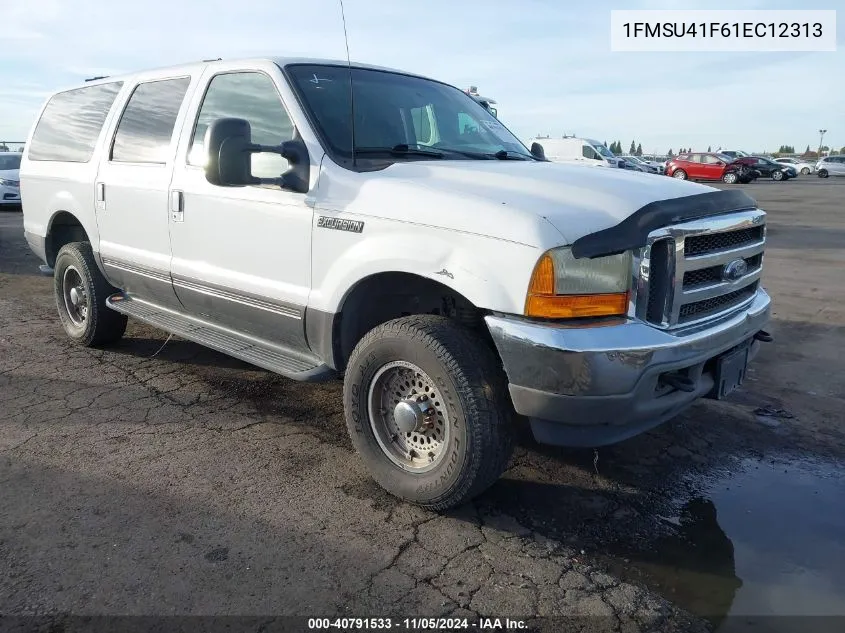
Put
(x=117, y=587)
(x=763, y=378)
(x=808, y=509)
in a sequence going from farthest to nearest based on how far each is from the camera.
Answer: (x=763, y=378)
(x=808, y=509)
(x=117, y=587)

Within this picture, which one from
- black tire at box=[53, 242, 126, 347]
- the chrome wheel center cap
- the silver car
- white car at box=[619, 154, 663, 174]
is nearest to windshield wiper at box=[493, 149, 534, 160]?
the chrome wheel center cap

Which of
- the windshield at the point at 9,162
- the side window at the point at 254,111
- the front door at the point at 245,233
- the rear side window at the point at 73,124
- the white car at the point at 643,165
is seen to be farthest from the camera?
the white car at the point at 643,165

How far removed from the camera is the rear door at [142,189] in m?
4.35

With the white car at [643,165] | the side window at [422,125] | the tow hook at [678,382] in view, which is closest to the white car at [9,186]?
the side window at [422,125]

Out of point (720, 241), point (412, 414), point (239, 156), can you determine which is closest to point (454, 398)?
point (412, 414)

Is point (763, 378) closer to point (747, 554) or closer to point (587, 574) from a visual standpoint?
point (747, 554)

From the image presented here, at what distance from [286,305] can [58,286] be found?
3.10 metres

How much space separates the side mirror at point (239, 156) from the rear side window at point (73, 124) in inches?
91.7

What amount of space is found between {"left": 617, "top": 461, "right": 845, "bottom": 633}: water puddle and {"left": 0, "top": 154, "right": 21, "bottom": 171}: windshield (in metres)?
18.3

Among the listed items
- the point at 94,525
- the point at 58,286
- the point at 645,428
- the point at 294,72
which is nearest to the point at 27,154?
the point at 58,286

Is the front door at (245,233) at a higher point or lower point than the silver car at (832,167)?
lower

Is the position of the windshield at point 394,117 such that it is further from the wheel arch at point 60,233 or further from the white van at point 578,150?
the white van at point 578,150

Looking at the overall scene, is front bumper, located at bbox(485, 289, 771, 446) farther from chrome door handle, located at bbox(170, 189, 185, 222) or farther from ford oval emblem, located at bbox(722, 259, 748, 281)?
chrome door handle, located at bbox(170, 189, 185, 222)

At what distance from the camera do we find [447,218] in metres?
2.85
